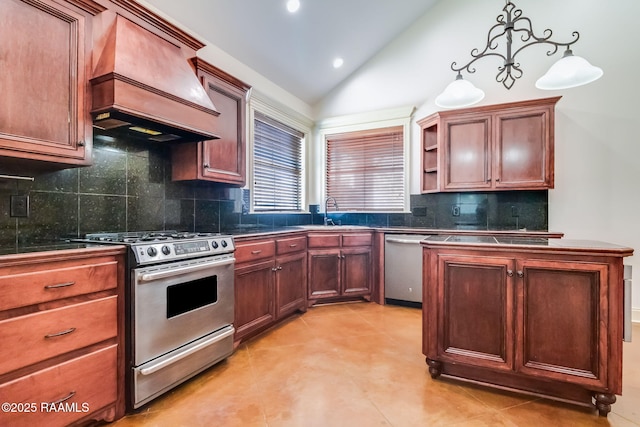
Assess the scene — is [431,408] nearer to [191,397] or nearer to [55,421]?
[191,397]

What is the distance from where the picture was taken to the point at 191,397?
6.21 ft

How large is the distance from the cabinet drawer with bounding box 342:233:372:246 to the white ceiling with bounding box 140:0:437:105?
85.7 inches

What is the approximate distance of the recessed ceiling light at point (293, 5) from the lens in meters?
3.01

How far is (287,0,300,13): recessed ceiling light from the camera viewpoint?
301 centimetres

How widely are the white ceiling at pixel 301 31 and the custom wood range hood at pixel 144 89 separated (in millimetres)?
661

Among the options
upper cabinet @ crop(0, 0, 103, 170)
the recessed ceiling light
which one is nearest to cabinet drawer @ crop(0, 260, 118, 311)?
upper cabinet @ crop(0, 0, 103, 170)

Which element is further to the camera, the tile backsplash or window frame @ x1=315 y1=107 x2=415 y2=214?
window frame @ x1=315 y1=107 x2=415 y2=214

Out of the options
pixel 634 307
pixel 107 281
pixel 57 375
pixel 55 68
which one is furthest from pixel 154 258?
pixel 634 307

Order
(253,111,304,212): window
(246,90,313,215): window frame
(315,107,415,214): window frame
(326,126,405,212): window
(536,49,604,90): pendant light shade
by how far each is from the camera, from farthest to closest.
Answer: (326,126,405,212): window
(315,107,415,214): window frame
(253,111,304,212): window
(246,90,313,215): window frame
(536,49,604,90): pendant light shade

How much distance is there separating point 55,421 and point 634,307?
16.1 feet

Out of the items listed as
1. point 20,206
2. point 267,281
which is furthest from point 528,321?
point 20,206

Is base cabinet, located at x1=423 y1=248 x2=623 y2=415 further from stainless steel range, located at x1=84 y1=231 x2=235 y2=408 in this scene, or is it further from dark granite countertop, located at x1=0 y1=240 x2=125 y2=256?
dark granite countertop, located at x1=0 y1=240 x2=125 y2=256

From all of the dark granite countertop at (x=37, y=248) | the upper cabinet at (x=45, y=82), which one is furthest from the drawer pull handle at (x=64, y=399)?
the upper cabinet at (x=45, y=82)

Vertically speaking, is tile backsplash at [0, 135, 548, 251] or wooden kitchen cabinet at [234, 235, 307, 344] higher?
tile backsplash at [0, 135, 548, 251]
